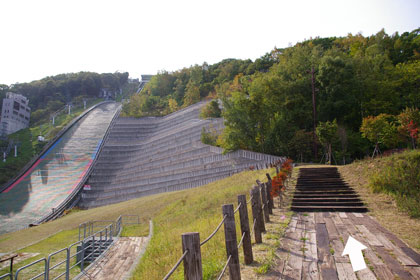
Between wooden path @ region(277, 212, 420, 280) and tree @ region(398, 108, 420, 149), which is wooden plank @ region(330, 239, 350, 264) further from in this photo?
tree @ region(398, 108, 420, 149)

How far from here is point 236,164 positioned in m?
21.4

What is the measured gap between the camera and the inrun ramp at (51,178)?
24309 millimetres

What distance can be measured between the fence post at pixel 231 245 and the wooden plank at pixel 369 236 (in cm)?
270

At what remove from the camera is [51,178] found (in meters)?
31.2

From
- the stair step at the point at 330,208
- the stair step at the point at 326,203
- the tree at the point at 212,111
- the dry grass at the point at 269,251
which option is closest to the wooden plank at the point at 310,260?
the dry grass at the point at 269,251

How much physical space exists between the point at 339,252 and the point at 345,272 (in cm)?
80

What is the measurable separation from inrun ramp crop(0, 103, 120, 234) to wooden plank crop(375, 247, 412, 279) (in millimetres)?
24495

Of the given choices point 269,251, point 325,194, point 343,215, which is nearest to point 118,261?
point 269,251

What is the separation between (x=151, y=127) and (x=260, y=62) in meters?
23.9

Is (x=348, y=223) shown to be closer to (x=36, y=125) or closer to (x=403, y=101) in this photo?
(x=403, y=101)

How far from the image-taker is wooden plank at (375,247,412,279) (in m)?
3.40

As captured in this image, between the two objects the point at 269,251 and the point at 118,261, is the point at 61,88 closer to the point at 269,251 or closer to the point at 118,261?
the point at 118,261

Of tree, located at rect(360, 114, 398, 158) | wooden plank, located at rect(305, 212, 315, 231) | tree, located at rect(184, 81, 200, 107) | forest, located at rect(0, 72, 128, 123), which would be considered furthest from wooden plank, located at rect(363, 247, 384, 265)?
forest, located at rect(0, 72, 128, 123)

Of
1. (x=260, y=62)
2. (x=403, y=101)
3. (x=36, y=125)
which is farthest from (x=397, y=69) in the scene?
(x=36, y=125)
